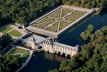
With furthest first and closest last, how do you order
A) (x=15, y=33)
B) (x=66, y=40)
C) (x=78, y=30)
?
1. (x=78, y=30)
2. (x=15, y=33)
3. (x=66, y=40)

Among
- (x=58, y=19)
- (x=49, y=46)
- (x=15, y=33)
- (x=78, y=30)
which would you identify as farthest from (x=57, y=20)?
(x=49, y=46)

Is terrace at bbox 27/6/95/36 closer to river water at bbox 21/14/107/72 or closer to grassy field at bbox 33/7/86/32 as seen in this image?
grassy field at bbox 33/7/86/32

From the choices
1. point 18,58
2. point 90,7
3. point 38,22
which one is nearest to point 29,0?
Answer: point 38,22

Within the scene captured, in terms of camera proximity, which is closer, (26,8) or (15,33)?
(15,33)

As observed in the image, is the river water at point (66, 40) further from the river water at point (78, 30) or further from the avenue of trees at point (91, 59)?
the avenue of trees at point (91, 59)

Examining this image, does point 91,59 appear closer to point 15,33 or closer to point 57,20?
point 57,20

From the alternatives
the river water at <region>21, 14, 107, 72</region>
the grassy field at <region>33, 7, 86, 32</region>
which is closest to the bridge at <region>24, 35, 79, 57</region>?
the river water at <region>21, 14, 107, 72</region>

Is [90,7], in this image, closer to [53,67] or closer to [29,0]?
[29,0]
